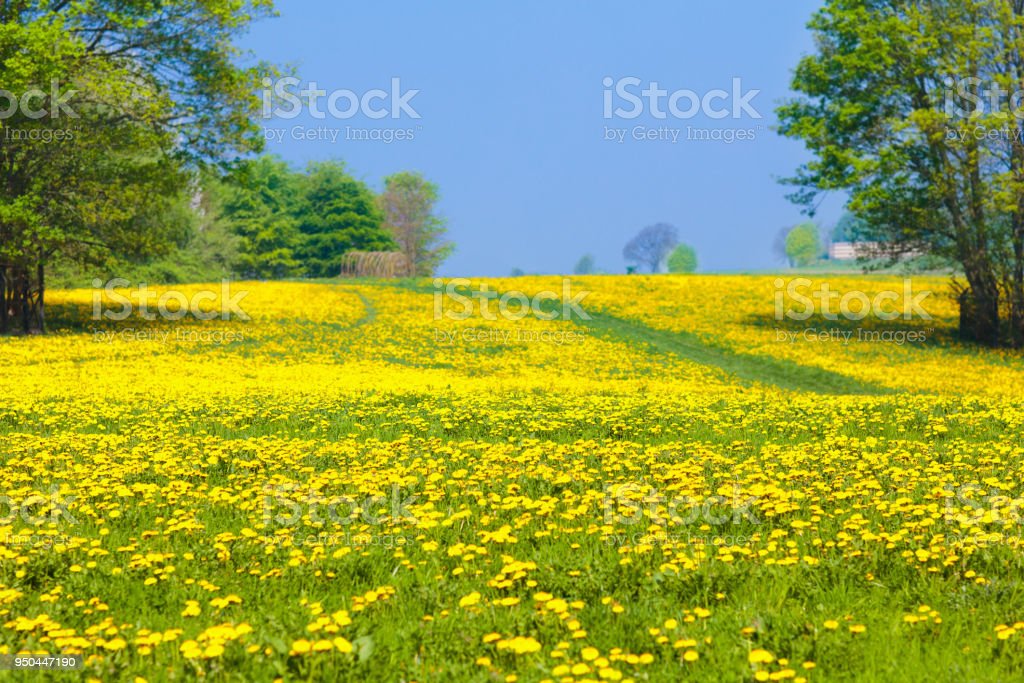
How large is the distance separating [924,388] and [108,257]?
1244 inches

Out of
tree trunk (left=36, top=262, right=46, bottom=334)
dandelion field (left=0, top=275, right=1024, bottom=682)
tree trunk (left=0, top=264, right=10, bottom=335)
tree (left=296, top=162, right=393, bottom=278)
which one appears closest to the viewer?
dandelion field (left=0, top=275, right=1024, bottom=682)

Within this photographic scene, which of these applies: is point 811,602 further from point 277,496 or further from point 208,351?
point 208,351

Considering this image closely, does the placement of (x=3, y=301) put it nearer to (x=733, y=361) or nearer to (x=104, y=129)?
(x=104, y=129)

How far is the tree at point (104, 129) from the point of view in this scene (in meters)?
31.9

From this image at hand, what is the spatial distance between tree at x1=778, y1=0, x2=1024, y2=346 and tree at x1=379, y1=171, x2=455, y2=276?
8104 cm

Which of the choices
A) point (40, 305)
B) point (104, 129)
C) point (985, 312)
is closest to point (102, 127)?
point (104, 129)

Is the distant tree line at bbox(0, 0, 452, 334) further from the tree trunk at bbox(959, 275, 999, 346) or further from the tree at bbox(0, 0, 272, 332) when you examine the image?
the tree trunk at bbox(959, 275, 999, 346)

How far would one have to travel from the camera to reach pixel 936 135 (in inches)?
1357

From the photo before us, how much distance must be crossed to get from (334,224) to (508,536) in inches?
3799

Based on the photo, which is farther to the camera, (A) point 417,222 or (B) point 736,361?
(A) point 417,222

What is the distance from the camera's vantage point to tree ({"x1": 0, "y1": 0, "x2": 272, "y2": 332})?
31.9 metres

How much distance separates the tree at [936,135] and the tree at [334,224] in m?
67.6

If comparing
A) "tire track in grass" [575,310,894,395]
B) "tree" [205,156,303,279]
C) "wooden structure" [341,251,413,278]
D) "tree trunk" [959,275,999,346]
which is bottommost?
"tire track in grass" [575,310,894,395]

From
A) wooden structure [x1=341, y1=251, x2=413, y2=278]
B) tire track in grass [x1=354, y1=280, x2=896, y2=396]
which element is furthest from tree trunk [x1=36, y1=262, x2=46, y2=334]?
wooden structure [x1=341, y1=251, x2=413, y2=278]
